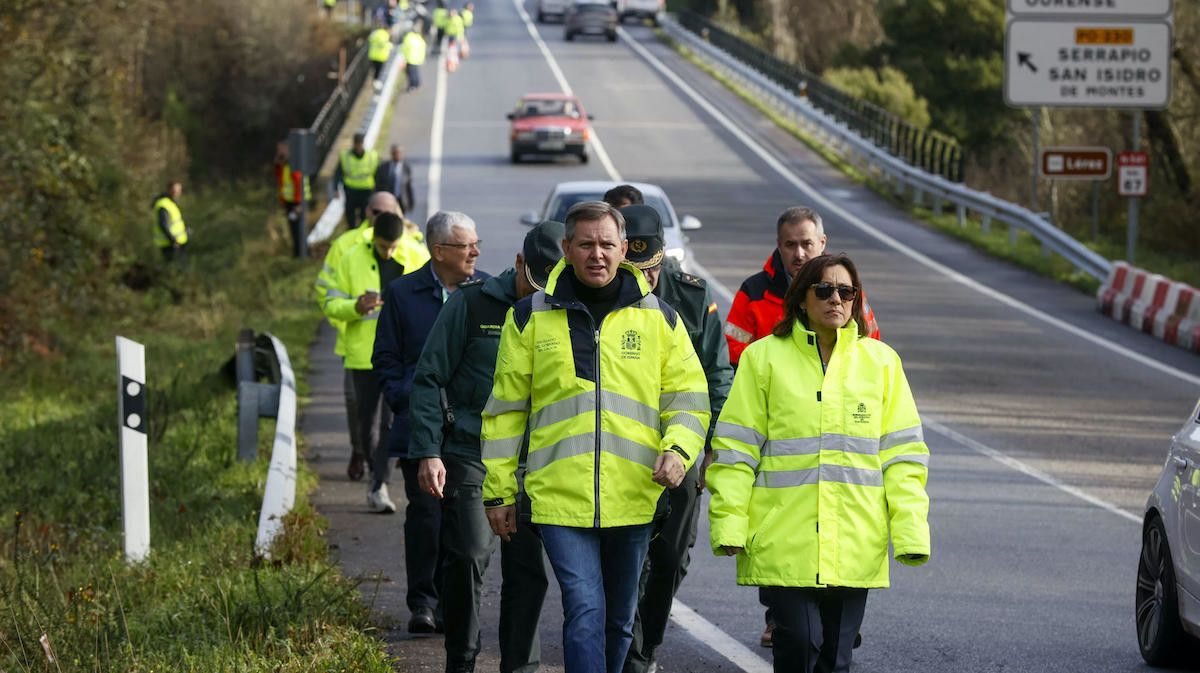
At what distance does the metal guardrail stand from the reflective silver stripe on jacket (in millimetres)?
19398

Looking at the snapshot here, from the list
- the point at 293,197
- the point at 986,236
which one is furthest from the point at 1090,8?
the point at 293,197

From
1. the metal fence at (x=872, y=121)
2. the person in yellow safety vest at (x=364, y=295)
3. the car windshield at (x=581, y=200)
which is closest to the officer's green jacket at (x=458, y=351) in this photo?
the person in yellow safety vest at (x=364, y=295)

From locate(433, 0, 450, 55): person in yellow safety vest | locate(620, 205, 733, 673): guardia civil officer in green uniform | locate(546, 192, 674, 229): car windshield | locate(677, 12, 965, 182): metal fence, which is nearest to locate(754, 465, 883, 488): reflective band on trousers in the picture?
locate(620, 205, 733, 673): guardia civil officer in green uniform

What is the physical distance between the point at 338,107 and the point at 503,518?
36.5 metres

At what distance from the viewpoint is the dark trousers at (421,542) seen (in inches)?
331

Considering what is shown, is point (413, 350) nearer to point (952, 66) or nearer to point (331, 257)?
point (331, 257)

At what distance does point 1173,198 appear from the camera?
34.2 m

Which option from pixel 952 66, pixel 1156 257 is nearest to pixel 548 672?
pixel 1156 257

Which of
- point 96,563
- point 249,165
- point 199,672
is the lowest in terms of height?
point 249,165

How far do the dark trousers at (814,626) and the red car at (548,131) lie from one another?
3307 centimetres

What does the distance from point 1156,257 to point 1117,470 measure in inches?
689

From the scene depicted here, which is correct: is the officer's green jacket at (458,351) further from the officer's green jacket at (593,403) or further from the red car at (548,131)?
the red car at (548,131)

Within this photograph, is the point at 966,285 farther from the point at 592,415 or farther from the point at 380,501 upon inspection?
the point at 592,415

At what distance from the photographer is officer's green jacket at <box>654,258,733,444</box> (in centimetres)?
730
